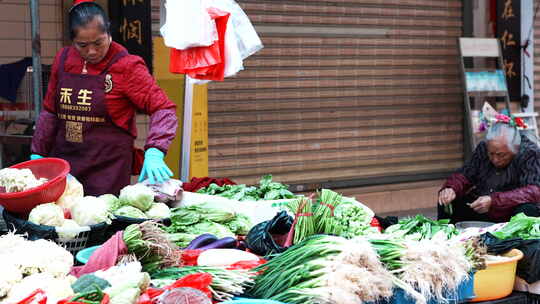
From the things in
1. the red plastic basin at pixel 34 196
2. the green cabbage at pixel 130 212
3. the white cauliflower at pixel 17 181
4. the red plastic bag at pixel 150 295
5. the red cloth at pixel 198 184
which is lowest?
the red plastic bag at pixel 150 295

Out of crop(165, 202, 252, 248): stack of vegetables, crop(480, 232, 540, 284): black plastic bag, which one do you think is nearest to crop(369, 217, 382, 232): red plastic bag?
crop(480, 232, 540, 284): black plastic bag

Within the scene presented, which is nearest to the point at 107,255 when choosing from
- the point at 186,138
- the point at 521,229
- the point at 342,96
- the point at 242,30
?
the point at 521,229

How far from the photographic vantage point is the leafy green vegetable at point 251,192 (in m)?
5.18

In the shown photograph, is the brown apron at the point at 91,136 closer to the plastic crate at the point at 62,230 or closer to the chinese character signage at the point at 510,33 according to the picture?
the plastic crate at the point at 62,230

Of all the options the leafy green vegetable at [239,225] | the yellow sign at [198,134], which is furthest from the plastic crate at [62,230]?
the yellow sign at [198,134]

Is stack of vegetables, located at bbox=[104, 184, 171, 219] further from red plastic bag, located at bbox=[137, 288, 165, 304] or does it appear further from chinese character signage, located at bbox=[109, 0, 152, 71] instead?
chinese character signage, located at bbox=[109, 0, 152, 71]

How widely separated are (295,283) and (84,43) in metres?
2.42

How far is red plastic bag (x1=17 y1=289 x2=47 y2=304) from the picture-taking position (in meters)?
2.88

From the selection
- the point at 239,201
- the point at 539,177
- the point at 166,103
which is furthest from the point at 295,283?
the point at 539,177

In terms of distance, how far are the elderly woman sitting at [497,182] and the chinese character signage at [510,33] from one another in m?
3.57

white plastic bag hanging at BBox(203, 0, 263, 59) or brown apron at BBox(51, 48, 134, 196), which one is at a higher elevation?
white plastic bag hanging at BBox(203, 0, 263, 59)

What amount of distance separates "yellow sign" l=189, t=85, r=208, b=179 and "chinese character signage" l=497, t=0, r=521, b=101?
4788 mm

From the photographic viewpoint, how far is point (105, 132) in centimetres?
524

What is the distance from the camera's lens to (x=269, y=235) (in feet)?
13.0
